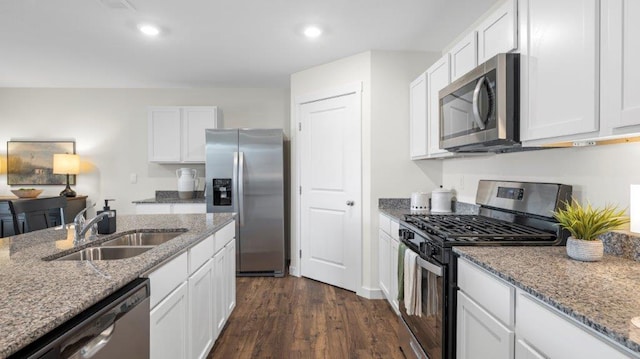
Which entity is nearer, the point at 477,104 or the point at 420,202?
the point at 477,104

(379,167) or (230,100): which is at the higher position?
(230,100)

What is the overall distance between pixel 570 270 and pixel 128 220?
8.31 feet

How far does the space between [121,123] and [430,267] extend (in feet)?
15.0

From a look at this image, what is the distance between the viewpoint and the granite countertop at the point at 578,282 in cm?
79

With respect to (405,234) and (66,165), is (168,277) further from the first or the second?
(66,165)

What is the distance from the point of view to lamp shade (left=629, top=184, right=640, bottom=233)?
1.27 m

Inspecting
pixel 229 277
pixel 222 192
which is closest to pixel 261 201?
pixel 222 192

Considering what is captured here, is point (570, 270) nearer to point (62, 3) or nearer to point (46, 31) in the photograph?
point (62, 3)

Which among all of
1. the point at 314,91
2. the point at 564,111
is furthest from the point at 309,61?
the point at 564,111

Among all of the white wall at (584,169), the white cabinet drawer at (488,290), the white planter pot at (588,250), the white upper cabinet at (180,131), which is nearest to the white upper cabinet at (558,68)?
the white wall at (584,169)

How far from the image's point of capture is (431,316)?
69.2 inches

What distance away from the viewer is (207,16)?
2.57m

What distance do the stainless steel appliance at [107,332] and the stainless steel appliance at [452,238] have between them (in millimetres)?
1285

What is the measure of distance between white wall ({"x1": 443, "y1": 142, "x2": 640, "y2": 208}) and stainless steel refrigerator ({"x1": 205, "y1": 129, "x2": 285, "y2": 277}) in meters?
2.30
